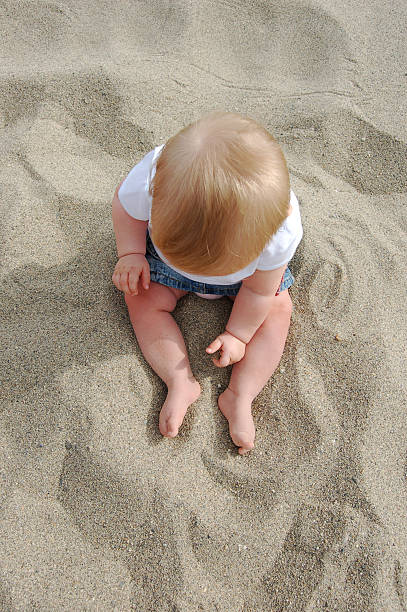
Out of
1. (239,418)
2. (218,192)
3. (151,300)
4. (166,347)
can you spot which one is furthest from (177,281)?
(218,192)

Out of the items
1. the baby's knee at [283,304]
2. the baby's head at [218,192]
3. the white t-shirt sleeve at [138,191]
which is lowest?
the baby's knee at [283,304]

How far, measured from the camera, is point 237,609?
1127 mm

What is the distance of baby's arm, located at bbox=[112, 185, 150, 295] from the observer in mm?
1354

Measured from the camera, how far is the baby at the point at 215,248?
94cm

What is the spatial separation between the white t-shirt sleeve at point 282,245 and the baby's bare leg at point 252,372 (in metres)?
0.22

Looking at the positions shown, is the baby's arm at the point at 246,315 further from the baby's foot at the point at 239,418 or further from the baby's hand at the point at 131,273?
the baby's hand at the point at 131,273

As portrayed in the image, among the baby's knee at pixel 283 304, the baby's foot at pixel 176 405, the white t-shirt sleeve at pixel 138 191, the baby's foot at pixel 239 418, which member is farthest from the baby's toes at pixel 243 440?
the white t-shirt sleeve at pixel 138 191

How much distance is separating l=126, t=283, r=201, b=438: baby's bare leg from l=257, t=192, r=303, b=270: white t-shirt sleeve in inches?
12.6

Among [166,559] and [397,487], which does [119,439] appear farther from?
[397,487]

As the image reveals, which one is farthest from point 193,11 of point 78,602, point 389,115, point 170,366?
point 78,602

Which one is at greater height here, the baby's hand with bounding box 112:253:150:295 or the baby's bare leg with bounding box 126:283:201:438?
the baby's hand with bounding box 112:253:150:295

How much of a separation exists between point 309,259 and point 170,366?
594 mm

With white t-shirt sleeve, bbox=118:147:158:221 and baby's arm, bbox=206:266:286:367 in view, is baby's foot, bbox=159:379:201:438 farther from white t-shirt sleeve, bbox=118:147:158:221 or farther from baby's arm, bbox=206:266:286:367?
white t-shirt sleeve, bbox=118:147:158:221

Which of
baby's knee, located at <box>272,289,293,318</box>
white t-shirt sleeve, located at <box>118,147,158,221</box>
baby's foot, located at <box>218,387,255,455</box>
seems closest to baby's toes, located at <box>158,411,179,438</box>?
baby's foot, located at <box>218,387,255,455</box>
